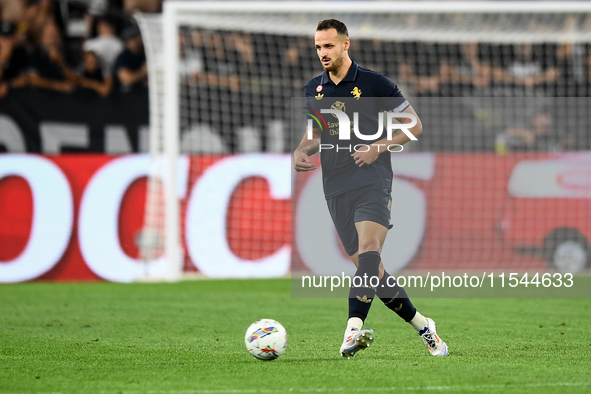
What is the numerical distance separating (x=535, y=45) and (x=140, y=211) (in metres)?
6.93

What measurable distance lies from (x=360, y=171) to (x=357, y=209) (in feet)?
0.82

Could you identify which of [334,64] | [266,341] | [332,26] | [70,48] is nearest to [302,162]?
[334,64]

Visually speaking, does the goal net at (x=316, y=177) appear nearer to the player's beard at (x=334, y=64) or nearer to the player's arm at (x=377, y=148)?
the player's beard at (x=334, y=64)

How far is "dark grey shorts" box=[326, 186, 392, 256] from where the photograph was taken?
5.64m

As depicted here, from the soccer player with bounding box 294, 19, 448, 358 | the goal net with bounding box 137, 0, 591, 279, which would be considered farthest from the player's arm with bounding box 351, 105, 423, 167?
the goal net with bounding box 137, 0, 591, 279

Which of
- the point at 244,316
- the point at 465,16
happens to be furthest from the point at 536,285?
the point at 244,316

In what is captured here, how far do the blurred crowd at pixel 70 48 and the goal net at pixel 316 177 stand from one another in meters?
0.86

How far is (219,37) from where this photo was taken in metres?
13.4

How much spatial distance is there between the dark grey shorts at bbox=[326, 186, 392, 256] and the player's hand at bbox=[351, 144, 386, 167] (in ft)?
0.54

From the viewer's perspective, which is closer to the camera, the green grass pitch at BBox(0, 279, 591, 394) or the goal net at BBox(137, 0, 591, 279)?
the green grass pitch at BBox(0, 279, 591, 394)

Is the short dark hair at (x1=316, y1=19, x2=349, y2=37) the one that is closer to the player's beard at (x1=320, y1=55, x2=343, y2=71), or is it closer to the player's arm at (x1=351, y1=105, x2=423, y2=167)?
the player's beard at (x1=320, y1=55, x2=343, y2=71)

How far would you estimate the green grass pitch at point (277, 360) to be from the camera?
4.70 meters

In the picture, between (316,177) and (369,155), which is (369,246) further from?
(316,177)

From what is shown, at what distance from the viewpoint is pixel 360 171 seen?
227 inches
